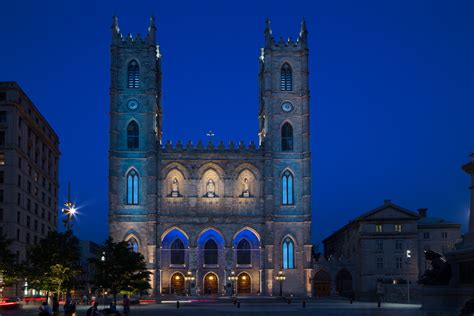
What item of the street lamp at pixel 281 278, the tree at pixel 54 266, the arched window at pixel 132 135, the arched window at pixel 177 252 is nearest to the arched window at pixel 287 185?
the street lamp at pixel 281 278

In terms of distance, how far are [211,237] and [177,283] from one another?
753 cm

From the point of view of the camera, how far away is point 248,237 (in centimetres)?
9744

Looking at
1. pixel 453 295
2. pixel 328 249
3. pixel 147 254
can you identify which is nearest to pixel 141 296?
pixel 147 254

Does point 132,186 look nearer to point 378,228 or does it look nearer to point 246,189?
point 246,189

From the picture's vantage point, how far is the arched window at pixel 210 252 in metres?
96.2

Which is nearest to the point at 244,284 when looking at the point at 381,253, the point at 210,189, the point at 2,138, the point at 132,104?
the point at 210,189

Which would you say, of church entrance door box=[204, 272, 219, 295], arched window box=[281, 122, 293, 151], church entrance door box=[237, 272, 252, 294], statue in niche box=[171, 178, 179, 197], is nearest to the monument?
church entrance door box=[237, 272, 252, 294]

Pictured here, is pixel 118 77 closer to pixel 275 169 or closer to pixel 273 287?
pixel 275 169

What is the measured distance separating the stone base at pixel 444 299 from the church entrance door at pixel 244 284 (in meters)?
70.1

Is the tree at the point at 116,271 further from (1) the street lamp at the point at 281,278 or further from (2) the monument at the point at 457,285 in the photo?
(1) the street lamp at the point at 281,278

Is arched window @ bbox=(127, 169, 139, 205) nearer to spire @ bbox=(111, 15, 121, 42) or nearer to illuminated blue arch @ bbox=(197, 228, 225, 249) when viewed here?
illuminated blue arch @ bbox=(197, 228, 225, 249)

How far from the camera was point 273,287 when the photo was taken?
307 feet

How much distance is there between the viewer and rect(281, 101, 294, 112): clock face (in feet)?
324

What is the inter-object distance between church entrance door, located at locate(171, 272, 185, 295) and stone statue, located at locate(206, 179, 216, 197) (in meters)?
11.3
